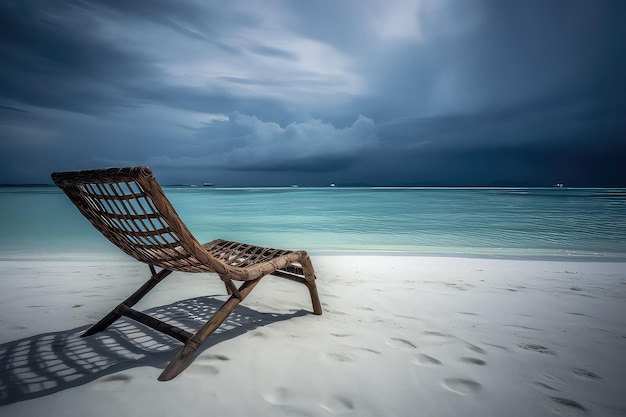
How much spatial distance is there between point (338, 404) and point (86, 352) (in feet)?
5.34

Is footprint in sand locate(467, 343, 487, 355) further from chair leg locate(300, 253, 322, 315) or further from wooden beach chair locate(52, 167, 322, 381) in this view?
wooden beach chair locate(52, 167, 322, 381)

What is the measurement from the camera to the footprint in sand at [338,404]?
4.52 ft

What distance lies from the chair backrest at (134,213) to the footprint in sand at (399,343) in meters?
1.34

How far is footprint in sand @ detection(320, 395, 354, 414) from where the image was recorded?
138 centimetres

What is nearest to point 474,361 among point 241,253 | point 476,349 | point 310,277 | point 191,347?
point 476,349

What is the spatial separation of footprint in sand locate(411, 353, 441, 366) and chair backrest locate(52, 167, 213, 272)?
54.9 inches

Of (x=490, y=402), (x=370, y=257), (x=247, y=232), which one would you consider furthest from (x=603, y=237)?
(x=247, y=232)

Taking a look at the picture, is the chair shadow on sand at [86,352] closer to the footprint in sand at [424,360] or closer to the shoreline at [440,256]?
the footprint in sand at [424,360]

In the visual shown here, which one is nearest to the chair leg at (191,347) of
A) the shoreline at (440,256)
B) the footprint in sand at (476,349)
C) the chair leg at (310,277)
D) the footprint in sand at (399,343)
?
the chair leg at (310,277)

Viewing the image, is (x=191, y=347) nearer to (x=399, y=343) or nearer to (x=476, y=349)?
(x=399, y=343)

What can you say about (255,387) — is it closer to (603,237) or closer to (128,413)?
(128,413)

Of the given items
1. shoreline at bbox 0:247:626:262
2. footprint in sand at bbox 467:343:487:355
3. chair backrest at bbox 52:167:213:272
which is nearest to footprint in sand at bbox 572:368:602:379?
footprint in sand at bbox 467:343:487:355

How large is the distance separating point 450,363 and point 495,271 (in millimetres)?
3056

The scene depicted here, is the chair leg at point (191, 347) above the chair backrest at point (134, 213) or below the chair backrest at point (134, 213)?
below
